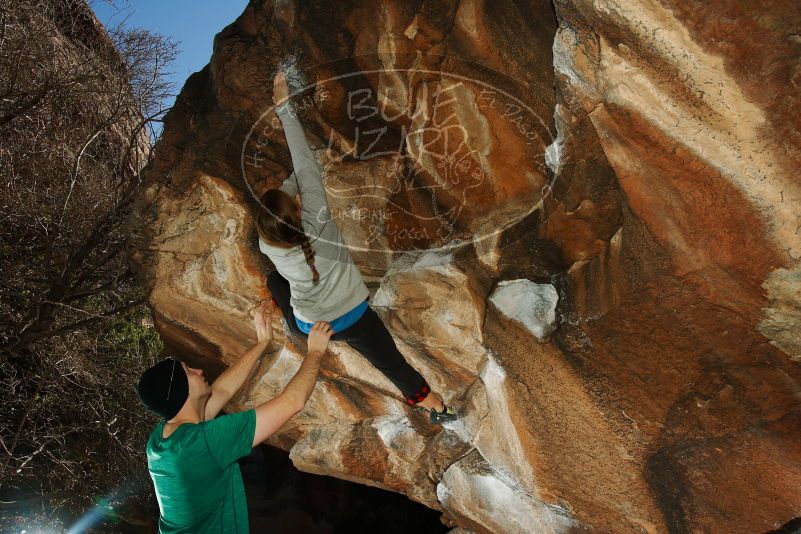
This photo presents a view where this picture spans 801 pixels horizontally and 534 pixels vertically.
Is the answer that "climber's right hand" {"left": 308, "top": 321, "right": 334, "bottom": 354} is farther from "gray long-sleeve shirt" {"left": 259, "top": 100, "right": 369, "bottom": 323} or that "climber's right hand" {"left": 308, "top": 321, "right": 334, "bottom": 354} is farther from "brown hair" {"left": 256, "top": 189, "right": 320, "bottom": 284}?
"brown hair" {"left": 256, "top": 189, "right": 320, "bottom": 284}

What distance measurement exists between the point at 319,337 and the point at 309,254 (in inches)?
17.5

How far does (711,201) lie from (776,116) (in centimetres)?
36

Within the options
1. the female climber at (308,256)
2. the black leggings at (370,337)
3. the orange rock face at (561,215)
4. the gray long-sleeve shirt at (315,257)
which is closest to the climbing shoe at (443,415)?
the orange rock face at (561,215)

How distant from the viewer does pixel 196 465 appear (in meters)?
2.12

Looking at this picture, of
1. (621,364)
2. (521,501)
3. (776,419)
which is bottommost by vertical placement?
(521,501)

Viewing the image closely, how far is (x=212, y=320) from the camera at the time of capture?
4336 millimetres

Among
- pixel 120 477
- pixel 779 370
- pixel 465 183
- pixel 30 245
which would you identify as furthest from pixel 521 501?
pixel 30 245

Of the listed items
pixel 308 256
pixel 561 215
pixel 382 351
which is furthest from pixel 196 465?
pixel 561 215

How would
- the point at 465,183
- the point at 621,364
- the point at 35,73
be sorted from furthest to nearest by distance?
the point at 35,73 → the point at 465,183 → the point at 621,364

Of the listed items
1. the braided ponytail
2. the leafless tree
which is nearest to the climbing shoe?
the braided ponytail

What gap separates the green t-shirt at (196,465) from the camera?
211cm

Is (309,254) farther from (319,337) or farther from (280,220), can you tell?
(319,337)

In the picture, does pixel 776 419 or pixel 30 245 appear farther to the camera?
pixel 30 245

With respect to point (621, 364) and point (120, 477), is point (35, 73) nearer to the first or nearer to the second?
point (120, 477)
